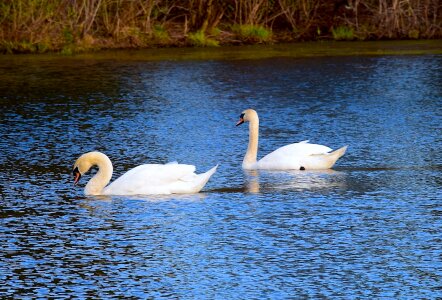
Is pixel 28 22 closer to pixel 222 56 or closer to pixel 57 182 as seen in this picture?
pixel 222 56

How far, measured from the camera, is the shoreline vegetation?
25.9m

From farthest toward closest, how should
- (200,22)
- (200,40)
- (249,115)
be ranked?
1. (200,22)
2. (200,40)
3. (249,115)

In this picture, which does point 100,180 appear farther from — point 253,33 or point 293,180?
point 253,33

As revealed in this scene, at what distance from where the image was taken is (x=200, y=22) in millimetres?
28828

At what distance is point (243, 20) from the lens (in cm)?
2945

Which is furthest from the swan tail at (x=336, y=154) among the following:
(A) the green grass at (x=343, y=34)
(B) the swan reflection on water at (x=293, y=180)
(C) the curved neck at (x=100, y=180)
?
(A) the green grass at (x=343, y=34)

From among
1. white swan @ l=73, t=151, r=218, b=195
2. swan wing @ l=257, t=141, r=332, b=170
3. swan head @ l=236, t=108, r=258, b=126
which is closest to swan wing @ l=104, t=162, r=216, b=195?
white swan @ l=73, t=151, r=218, b=195

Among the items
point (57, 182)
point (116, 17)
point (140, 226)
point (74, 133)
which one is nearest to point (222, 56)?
point (116, 17)

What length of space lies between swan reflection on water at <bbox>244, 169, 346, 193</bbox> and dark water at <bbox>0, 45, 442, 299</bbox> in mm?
19

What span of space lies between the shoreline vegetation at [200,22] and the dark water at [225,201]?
6.96 meters

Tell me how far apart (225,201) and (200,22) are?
63.3 feet

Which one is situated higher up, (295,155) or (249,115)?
(249,115)

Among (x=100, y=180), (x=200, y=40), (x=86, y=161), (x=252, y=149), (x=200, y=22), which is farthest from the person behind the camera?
(x=200, y=22)

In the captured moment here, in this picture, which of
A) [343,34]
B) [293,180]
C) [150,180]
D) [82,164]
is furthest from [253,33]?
[150,180]
